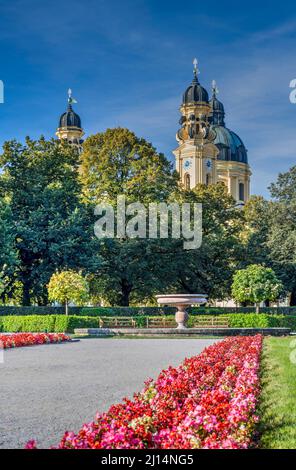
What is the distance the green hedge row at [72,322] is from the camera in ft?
98.7

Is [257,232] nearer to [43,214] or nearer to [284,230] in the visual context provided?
[284,230]

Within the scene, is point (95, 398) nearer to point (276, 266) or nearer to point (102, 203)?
point (102, 203)

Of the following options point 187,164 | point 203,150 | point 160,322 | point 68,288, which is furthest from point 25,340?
point 187,164

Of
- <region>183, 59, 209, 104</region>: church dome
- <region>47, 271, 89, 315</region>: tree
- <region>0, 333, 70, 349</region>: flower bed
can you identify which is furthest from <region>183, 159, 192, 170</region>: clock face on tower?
<region>0, 333, 70, 349</region>: flower bed

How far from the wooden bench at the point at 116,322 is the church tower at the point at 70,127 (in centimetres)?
5117

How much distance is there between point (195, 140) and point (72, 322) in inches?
2372

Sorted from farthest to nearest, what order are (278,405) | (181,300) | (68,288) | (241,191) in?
(241,191) < (68,288) < (181,300) < (278,405)

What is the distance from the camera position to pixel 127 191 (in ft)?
137

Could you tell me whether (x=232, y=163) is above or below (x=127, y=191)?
above

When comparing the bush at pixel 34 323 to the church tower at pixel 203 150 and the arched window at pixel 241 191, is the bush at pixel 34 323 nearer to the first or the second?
the church tower at pixel 203 150

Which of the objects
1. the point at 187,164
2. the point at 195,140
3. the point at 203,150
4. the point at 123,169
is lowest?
the point at 123,169

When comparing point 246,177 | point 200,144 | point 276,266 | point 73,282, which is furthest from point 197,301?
point 246,177

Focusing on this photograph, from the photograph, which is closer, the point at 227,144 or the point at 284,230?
the point at 284,230

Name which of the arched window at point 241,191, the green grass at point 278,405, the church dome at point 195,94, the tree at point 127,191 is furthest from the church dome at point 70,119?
the green grass at point 278,405
